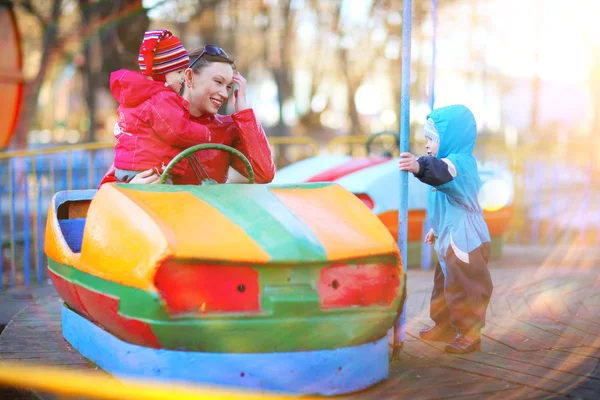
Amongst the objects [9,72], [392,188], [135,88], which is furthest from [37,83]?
[135,88]

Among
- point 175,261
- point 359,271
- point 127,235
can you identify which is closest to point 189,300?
point 175,261

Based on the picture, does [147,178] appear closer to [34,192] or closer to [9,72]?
[34,192]

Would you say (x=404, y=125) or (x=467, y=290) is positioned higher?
(x=404, y=125)

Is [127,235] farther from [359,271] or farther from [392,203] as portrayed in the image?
[392,203]

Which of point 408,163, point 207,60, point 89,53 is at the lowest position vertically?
point 408,163

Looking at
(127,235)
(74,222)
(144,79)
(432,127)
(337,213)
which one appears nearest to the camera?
(127,235)

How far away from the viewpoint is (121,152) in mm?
3477

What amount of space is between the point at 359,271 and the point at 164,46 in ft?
4.68

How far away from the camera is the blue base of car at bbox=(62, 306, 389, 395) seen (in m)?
2.77

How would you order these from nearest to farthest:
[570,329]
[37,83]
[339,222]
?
[339,222]
[570,329]
[37,83]

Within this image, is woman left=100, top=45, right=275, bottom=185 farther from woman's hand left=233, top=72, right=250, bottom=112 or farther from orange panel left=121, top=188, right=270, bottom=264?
orange panel left=121, top=188, right=270, bottom=264

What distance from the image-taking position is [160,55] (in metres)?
3.53

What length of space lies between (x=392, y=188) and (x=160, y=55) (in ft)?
9.17

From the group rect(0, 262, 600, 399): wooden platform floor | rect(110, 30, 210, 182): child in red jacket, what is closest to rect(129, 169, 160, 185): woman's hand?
rect(110, 30, 210, 182): child in red jacket
